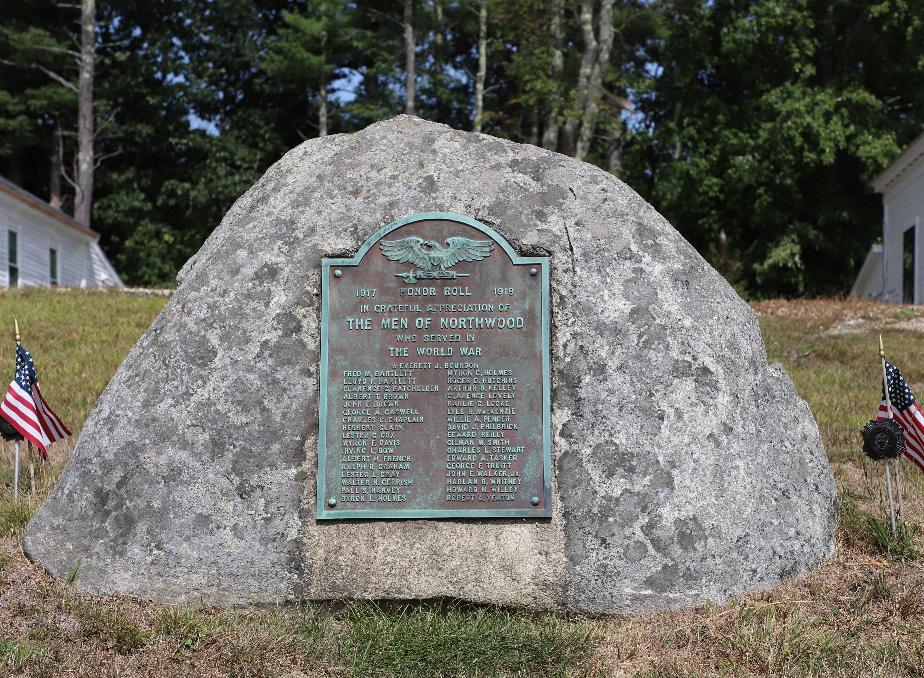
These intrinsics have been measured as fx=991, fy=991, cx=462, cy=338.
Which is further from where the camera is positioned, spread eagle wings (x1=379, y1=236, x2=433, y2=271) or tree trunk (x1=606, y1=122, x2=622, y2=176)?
tree trunk (x1=606, y1=122, x2=622, y2=176)

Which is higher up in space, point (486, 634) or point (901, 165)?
point (901, 165)

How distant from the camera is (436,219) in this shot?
190 inches

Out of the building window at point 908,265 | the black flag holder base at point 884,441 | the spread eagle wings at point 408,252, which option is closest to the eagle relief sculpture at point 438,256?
the spread eagle wings at point 408,252

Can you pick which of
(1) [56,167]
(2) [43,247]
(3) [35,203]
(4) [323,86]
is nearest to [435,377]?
(3) [35,203]

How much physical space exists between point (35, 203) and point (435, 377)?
70.1 feet

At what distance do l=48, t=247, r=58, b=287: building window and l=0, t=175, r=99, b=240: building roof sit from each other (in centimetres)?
85

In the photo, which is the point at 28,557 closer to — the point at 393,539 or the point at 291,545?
the point at 291,545

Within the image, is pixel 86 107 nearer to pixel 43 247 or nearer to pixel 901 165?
pixel 43 247

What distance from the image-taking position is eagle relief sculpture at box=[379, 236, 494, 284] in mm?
4797

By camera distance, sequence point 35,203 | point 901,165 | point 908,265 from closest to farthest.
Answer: point 901,165 → point 908,265 → point 35,203

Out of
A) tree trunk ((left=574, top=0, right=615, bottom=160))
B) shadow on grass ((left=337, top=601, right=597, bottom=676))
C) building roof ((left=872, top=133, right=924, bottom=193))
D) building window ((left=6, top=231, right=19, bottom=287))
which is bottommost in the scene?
shadow on grass ((left=337, top=601, right=597, bottom=676))

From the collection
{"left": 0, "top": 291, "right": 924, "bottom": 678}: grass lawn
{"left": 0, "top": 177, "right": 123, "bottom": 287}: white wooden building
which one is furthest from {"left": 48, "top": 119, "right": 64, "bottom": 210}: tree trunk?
{"left": 0, "top": 291, "right": 924, "bottom": 678}: grass lawn

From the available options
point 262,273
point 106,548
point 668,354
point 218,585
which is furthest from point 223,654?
point 668,354

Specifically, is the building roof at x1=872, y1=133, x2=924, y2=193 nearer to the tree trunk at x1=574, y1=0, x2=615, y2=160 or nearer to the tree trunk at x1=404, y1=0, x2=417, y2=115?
the tree trunk at x1=574, y1=0, x2=615, y2=160
